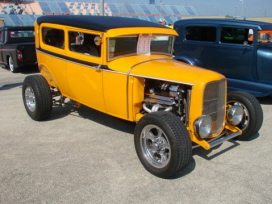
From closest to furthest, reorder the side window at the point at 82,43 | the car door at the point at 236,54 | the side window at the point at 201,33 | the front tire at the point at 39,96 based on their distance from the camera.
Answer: the side window at the point at 82,43 → the front tire at the point at 39,96 → the car door at the point at 236,54 → the side window at the point at 201,33

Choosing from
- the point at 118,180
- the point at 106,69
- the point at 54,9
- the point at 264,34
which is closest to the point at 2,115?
the point at 106,69

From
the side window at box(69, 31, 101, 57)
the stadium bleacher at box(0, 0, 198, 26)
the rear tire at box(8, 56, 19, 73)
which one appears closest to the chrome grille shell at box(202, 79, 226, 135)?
the side window at box(69, 31, 101, 57)

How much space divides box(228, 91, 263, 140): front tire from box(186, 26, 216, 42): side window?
317 centimetres

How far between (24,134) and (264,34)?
5.62m

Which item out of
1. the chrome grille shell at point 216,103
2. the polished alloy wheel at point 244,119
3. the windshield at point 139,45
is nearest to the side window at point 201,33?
the windshield at point 139,45

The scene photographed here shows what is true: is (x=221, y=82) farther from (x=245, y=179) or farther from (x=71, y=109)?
(x=71, y=109)

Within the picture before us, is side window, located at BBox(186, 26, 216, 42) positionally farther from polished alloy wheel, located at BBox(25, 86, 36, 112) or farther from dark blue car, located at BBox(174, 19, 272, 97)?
polished alloy wheel, located at BBox(25, 86, 36, 112)

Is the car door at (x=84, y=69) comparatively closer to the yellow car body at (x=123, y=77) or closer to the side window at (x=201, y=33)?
the yellow car body at (x=123, y=77)

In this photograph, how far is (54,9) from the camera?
107 feet

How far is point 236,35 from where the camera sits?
22.2ft

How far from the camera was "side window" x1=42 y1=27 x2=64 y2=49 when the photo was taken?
15.9 ft

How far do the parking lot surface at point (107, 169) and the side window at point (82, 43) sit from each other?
1.36 m

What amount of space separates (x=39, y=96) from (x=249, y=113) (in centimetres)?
345

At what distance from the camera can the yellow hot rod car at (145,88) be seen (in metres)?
3.38
